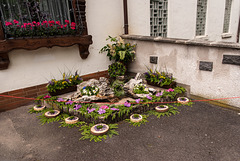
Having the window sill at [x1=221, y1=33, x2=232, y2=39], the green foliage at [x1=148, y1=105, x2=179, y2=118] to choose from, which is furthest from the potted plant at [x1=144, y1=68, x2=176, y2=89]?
the window sill at [x1=221, y1=33, x2=232, y2=39]

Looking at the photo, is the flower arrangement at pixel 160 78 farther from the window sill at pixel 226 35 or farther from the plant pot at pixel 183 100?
the window sill at pixel 226 35

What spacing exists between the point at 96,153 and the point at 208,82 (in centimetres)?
303

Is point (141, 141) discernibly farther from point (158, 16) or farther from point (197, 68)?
point (158, 16)

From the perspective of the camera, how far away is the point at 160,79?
188 inches

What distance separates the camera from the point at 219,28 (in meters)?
8.98

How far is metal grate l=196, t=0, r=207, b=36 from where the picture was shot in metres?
7.86

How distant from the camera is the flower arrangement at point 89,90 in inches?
162

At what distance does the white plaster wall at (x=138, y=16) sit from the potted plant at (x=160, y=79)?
185cm

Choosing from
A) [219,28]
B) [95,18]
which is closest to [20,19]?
[95,18]

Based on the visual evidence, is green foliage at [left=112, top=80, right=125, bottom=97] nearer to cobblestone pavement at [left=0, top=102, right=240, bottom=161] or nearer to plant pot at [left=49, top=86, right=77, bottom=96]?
cobblestone pavement at [left=0, top=102, right=240, bottom=161]

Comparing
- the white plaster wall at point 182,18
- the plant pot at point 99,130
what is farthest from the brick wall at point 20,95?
the white plaster wall at point 182,18

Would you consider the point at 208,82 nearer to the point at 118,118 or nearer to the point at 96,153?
the point at 118,118

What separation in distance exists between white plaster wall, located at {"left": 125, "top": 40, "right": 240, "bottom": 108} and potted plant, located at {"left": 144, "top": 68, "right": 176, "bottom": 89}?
177 mm

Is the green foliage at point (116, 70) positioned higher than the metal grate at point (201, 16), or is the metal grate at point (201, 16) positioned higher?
the metal grate at point (201, 16)
